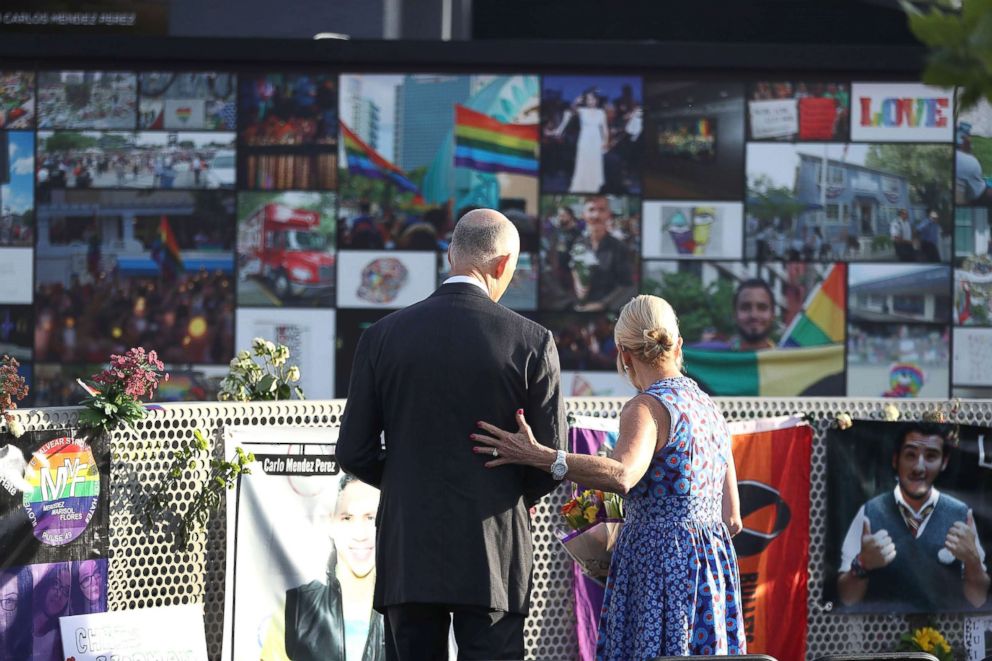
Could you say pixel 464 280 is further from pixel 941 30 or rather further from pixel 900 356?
pixel 900 356

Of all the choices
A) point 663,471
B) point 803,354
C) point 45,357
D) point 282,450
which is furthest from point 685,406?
point 45,357

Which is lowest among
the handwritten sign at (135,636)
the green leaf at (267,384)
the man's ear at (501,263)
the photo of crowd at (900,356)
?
the handwritten sign at (135,636)

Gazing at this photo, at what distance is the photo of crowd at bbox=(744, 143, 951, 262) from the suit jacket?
14.8 ft

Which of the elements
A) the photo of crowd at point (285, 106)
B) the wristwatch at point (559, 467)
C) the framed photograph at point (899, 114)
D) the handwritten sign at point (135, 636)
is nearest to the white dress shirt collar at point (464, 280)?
the wristwatch at point (559, 467)

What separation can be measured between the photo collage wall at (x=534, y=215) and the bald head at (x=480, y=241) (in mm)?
4098

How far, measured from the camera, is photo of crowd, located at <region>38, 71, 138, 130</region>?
7.98m

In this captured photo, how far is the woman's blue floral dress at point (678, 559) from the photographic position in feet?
13.0

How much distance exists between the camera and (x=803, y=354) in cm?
811

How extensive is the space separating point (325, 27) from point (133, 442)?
413 cm

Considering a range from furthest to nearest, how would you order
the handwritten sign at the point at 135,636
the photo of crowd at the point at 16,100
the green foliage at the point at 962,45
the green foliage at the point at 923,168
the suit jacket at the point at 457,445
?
the green foliage at the point at 923,168
the photo of crowd at the point at 16,100
the handwritten sign at the point at 135,636
the suit jacket at the point at 457,445
the green foliage at the point at 962,45

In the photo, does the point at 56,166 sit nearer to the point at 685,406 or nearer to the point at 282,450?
the point at 282,450

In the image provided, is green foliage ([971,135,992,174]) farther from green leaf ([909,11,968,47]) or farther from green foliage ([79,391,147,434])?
green leaf ([909,11,968,47])

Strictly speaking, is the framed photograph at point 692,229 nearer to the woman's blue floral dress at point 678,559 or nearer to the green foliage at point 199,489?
the green foliage at point 199,489

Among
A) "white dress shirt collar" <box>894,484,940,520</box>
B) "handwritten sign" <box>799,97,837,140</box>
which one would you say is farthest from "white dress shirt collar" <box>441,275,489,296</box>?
"handwritten sign" <box>799,97,837,140</box>
